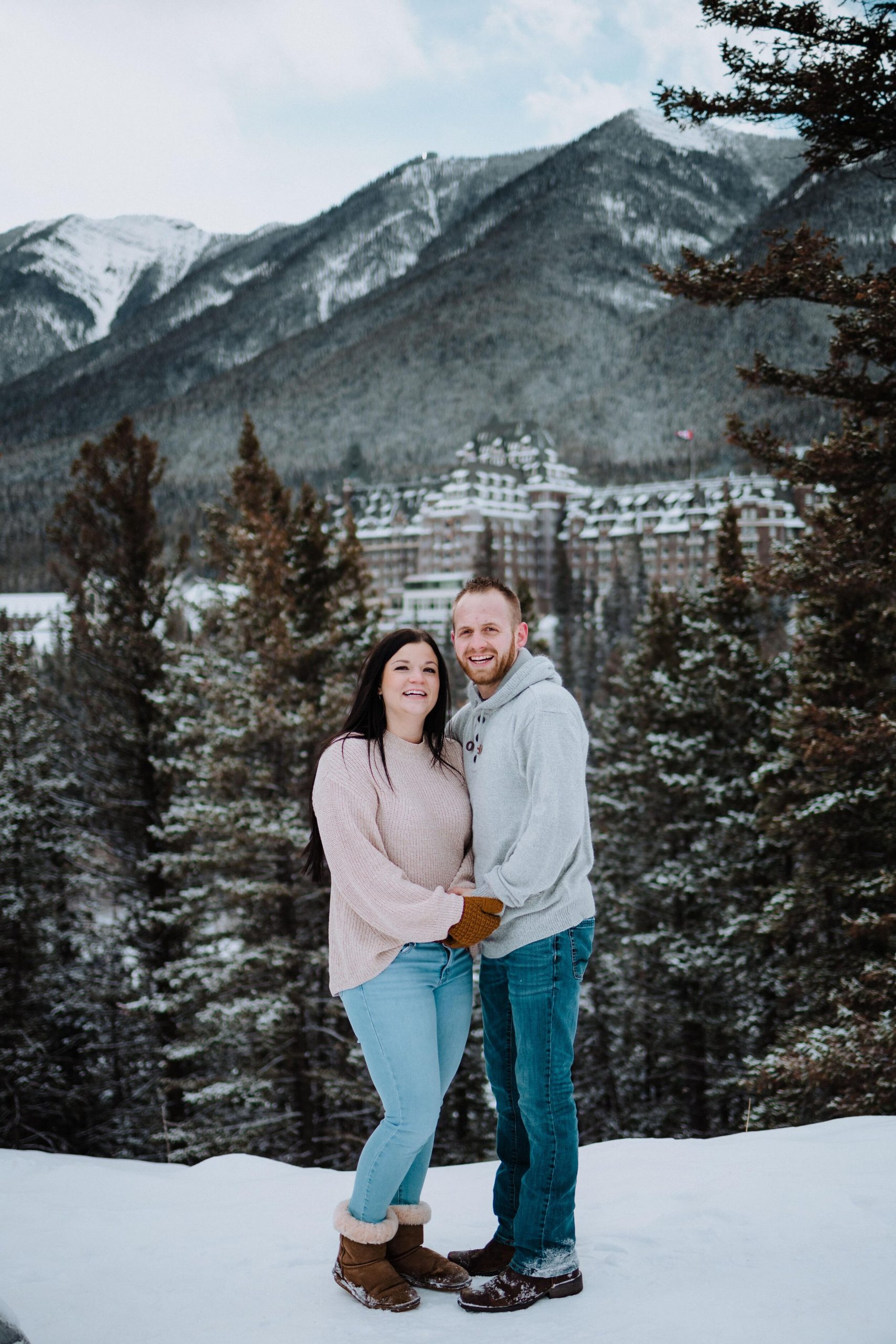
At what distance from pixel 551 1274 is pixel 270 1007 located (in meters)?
9.99

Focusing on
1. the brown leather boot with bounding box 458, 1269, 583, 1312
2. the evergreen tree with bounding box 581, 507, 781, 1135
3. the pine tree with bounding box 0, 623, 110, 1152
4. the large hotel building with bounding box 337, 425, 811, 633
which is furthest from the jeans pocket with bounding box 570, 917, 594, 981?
the large hotel building with bounding box 337, 425, 811, 633

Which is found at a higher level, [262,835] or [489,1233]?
[489,1233]

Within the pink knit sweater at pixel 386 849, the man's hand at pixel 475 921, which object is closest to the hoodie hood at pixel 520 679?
the pink knit sweater at pixel 386 849

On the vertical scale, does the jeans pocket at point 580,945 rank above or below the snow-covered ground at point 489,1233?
above

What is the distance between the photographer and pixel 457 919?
3141 millimetres

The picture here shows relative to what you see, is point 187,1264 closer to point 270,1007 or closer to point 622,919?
point 270,1007

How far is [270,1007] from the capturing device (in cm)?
1265

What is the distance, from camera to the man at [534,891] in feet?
10.5

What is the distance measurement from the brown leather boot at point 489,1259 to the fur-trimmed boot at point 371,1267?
1.07 feet

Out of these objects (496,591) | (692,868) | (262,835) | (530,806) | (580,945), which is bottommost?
(692,868)

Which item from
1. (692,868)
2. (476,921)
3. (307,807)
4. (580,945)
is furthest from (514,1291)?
(692,868)

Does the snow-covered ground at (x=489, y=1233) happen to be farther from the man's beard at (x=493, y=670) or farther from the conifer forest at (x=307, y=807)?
the conifer forest at (x=307, y=807)

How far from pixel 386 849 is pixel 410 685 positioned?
0.58 m

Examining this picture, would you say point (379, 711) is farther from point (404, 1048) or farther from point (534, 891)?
point (404, 1048)
